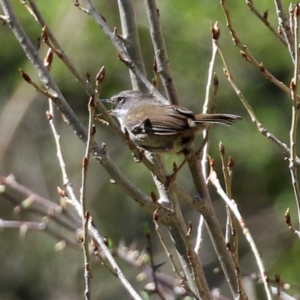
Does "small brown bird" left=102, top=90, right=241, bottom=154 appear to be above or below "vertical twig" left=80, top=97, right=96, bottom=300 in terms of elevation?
above

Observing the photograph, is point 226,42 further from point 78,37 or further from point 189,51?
point 78,37

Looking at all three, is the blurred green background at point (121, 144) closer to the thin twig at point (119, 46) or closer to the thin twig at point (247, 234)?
the thin twig at point (119, 46)

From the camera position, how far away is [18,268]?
805 centimetres

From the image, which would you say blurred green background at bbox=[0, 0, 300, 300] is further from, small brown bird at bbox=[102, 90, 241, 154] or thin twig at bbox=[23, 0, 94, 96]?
thin twig at bbox=[23, 0, 94, 96]

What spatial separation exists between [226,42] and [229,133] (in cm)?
93

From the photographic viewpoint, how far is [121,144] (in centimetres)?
736

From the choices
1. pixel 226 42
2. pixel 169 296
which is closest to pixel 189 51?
pixel 226 42

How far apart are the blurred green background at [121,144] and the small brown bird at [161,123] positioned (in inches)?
103

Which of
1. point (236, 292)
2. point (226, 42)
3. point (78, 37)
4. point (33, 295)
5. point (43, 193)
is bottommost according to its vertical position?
point (236, 292)

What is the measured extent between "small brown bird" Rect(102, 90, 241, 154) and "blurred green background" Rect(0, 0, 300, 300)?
2.61 m

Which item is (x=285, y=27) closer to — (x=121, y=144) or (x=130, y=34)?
(x=130, y=34)

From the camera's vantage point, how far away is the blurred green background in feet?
22.0

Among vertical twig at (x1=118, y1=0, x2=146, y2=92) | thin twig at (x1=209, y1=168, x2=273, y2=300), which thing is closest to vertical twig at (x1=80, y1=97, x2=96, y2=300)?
thin twig at (x1=209, y1=168, x2=273, y2=300)

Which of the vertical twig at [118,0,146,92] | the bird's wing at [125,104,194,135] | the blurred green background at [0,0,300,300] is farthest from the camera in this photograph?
the blurred green background at [0,0,300,300]
